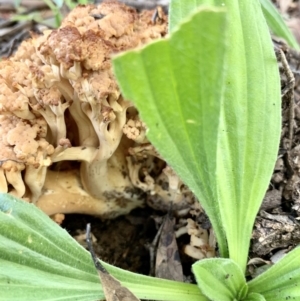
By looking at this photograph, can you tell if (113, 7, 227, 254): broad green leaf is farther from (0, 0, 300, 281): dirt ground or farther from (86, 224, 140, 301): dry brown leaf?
(0, 0, 300, 281): dirt ground

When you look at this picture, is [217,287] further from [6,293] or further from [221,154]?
[6,293]

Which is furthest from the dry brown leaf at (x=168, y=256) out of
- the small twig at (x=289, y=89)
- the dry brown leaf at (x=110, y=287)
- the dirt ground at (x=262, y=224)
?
the small twig at (x=289, y=89)

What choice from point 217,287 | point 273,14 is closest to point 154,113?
point 217,287

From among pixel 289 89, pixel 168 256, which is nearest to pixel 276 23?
pixel 289 89

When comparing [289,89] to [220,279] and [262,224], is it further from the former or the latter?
[220,279]

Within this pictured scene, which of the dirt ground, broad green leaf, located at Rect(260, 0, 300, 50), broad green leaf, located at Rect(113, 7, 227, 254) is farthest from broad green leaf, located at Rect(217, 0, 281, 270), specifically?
broad green leaf, located at Rect(260, 0, 300, 50)
